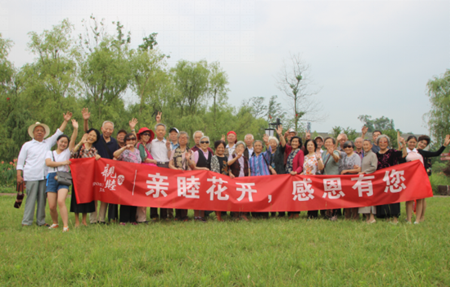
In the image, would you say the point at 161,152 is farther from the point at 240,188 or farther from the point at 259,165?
the point at 259,165

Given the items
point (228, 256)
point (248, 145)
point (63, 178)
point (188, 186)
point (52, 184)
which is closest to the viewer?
point (228, 256)

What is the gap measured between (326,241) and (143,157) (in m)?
4.03

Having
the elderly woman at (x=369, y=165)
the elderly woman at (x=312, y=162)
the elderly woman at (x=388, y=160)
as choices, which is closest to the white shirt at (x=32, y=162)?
the elderly woman at (x=312, y=162)

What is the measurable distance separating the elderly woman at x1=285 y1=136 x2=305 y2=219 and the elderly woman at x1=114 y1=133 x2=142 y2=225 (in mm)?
3390

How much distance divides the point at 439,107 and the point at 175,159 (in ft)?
97.2

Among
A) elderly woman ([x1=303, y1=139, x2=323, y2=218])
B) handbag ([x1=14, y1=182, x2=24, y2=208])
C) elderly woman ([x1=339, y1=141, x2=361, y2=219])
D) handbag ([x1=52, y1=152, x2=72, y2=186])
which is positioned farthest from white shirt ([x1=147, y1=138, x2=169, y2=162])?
elderly woman ([x1=339, y1=141, x2=361, y2=219])

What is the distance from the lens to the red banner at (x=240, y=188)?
6258mm

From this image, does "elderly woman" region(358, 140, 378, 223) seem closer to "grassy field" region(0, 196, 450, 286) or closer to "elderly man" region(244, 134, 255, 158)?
"grassy field" region(0, 196, 450, 286)

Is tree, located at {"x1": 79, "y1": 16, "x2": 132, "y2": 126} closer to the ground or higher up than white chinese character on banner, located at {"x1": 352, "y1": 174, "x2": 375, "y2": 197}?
higher up

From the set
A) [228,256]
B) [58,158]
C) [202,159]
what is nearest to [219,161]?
[202,159]

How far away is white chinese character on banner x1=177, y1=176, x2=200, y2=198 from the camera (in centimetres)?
659

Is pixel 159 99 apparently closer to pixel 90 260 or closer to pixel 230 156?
pixel 230 156

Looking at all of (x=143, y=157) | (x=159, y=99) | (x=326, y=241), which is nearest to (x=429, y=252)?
(x=326, y=241)

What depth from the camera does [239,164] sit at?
24.0 ft
